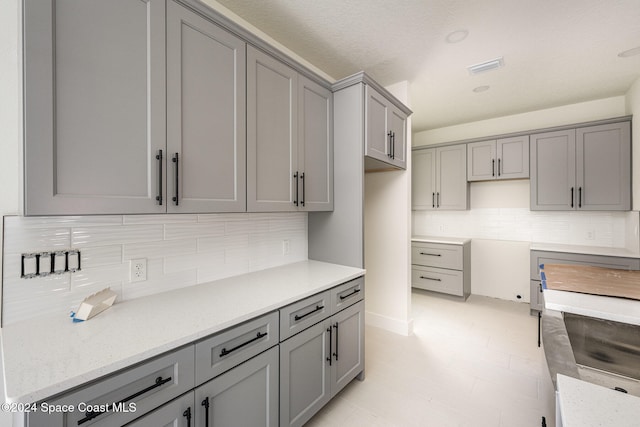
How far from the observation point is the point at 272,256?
2236 mm

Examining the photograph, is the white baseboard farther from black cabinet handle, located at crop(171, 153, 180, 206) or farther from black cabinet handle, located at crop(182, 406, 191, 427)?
black cabinet handle, located at crop(171, 153, 180, 206)

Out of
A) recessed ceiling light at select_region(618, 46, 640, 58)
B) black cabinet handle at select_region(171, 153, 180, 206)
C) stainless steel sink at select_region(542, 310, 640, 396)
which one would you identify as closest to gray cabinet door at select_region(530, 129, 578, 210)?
recessed ceiling light at select_region(618, 46, 640, 58)

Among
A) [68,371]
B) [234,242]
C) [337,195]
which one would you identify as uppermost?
[337,195]

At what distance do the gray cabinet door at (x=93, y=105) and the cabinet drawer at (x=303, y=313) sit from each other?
844 mm

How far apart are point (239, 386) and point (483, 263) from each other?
4143 millimetres

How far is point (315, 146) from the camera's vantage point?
7.05ft

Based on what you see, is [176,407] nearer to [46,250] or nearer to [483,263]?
[46,250]

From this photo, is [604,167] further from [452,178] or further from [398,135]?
[398,135]

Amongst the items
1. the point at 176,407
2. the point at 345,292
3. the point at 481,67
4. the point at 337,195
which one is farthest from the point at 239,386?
the point at 481,67

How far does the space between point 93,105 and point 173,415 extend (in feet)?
4.09

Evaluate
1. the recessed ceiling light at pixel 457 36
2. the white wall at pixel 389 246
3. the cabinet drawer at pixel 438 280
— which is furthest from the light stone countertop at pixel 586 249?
the recessed ceiling light at pixel 457 36

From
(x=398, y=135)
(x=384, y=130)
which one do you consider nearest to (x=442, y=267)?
(x=398, y=135)

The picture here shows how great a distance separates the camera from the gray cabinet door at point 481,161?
151 inches

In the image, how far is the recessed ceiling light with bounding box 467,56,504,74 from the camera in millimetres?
2534
